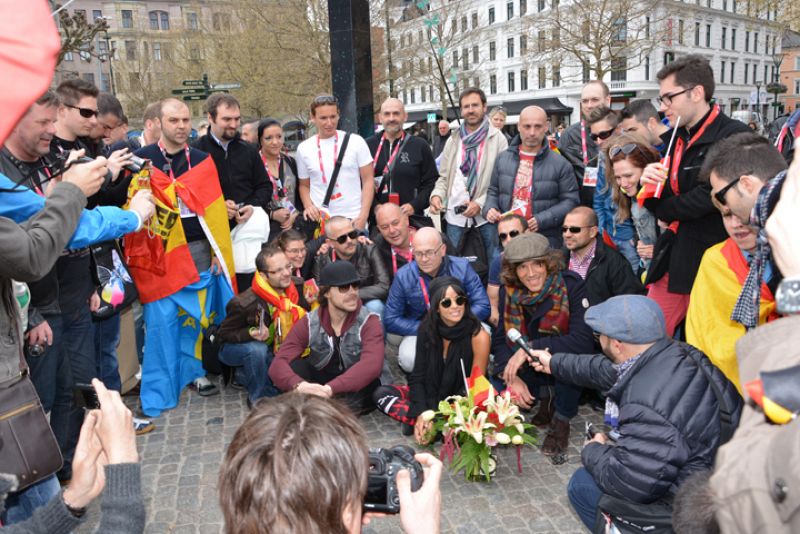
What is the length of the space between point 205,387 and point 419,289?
2.07 metres

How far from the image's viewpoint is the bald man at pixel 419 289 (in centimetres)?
505

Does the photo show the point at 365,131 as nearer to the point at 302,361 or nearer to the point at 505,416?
the point at 302,361

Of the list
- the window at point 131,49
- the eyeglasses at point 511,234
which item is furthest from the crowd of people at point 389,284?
the window at point 131,49

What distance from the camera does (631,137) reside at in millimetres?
4559

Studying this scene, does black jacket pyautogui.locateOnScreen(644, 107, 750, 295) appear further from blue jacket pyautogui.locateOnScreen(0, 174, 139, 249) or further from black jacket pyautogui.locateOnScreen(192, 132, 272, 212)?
black jacket pyautogui.locateOnScreen(192, 132, 272, 212)

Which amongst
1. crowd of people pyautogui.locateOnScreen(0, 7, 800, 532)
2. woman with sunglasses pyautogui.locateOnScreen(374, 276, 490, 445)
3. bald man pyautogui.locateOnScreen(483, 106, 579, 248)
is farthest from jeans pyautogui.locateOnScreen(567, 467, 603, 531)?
bald man pyautogui.locateOnScreen(483, 106, 579, 248)

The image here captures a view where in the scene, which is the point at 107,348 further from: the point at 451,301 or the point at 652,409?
the point at 652,409

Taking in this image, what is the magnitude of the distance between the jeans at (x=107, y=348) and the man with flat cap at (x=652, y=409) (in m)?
3.45

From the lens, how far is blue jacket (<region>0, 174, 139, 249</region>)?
109 inches

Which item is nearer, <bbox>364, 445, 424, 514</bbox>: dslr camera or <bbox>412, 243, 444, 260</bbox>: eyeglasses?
<bbox>364, 445, 424, 514</bbox>: dslr camera

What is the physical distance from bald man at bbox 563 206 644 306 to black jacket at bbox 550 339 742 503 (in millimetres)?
1779

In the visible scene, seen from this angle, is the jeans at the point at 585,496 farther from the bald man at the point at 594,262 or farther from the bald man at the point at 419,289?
the bald man at the point at 419,289

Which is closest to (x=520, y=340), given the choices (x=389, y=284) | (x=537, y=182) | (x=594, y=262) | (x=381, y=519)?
(x=381, y=519)

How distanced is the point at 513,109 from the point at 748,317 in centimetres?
5122
